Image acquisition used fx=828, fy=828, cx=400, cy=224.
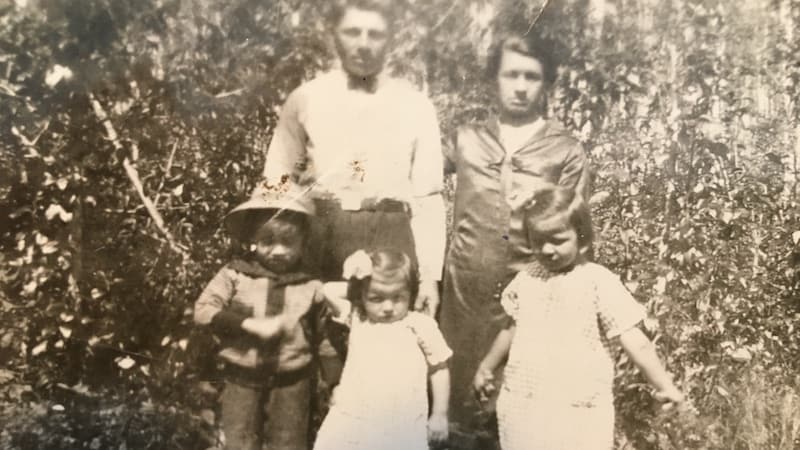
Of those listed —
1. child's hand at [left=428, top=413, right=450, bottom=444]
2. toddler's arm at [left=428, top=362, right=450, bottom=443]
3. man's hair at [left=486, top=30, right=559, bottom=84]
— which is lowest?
child's hand at [left=428, top=413, right=450, bottom=444]

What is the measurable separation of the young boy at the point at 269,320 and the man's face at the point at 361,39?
0.30 meters

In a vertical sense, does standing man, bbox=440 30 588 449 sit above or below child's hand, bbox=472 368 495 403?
above

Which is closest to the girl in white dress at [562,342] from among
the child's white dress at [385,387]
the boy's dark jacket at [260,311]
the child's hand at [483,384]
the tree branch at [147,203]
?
the child's hand at [483,384]

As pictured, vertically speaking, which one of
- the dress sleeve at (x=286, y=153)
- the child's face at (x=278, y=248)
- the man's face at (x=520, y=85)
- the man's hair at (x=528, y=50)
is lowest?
the child's face at (x=278, y=248)

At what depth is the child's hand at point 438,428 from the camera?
171 cm

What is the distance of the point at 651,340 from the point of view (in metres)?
1.77

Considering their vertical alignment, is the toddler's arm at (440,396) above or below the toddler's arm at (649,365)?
below

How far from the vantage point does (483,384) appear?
5.64ft

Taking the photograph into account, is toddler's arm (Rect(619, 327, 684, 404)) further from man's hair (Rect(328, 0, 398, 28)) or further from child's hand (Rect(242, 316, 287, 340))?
man's hair (Rect(328, 0, 398, 28))

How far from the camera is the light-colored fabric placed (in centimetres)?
170

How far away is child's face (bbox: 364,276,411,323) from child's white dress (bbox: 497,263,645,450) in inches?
8.2

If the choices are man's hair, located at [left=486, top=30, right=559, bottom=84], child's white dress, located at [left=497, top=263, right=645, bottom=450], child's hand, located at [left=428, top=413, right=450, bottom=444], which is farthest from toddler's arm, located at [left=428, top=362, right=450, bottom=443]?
man's hair, located at [left=486, top=30, right=559, bottom=84]

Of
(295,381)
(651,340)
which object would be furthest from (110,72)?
(651,340)

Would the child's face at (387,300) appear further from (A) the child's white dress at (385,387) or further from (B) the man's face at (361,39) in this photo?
(B) the man's face at (361,39)
